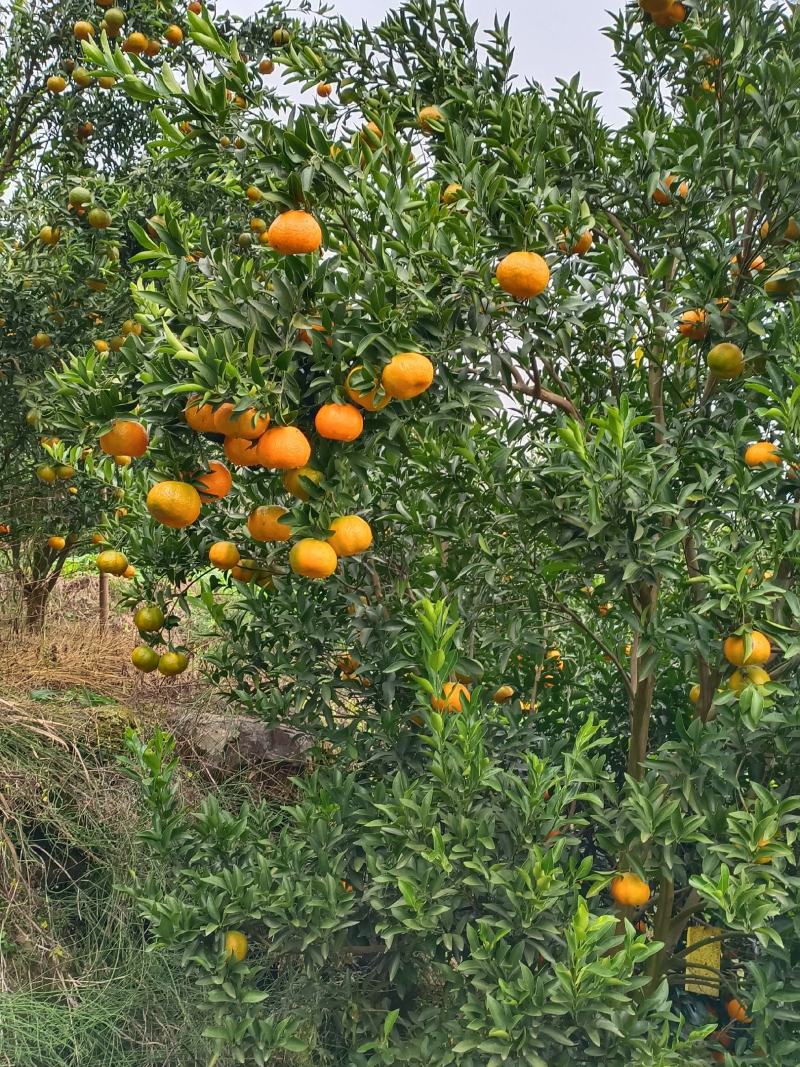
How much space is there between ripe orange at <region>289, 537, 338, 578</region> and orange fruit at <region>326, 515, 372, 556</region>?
7 centimetres

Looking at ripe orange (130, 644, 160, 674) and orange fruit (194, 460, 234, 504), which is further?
ripe orange (130, 644, 160, 674)

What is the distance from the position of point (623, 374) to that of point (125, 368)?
1561mm

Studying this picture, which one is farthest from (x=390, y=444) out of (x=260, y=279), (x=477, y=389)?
(x=260, y=279)

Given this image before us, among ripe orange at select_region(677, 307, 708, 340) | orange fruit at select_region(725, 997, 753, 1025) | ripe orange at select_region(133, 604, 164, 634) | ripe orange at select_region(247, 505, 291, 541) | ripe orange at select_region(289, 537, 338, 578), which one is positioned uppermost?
ripe orange at select_region(677, 307, 708, 340)

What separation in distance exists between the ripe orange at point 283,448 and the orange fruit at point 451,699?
0.76 meters

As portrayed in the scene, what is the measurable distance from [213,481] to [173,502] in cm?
18

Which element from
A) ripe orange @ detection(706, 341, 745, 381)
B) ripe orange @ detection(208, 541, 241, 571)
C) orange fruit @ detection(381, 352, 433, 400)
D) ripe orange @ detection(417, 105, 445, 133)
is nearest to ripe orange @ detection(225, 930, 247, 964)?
ripe orange @ detection(208, 541, 241, 571)

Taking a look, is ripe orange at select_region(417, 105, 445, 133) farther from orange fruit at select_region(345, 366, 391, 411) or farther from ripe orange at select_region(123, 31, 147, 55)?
ripe orange at select_region(123, 31, 147, 55)

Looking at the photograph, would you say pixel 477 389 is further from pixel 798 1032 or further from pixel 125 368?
pixel 798 1032

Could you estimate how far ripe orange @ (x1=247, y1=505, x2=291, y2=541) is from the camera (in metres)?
1.93

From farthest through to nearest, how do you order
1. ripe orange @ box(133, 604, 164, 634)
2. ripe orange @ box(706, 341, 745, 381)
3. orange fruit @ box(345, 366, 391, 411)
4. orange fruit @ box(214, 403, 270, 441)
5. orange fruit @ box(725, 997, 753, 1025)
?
ripe orange @ box(133, 604, 164, 634) → orange fruit @ box(725, 997, 753, 1025) → ripe orange @ box(706, 341, 745, 381) → orange fruit @ box(345, 366, 391, 411) → orange fruit @ box(214, 403, 270, 441)

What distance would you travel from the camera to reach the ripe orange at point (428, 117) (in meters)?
2.37

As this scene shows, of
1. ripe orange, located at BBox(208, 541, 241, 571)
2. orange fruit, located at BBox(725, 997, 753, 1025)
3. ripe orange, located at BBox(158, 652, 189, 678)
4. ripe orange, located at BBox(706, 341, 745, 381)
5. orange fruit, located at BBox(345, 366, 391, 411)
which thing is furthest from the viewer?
ripe orange, located at BBox(158, 652, 189, 678)

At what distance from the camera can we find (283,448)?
5.44 feet
